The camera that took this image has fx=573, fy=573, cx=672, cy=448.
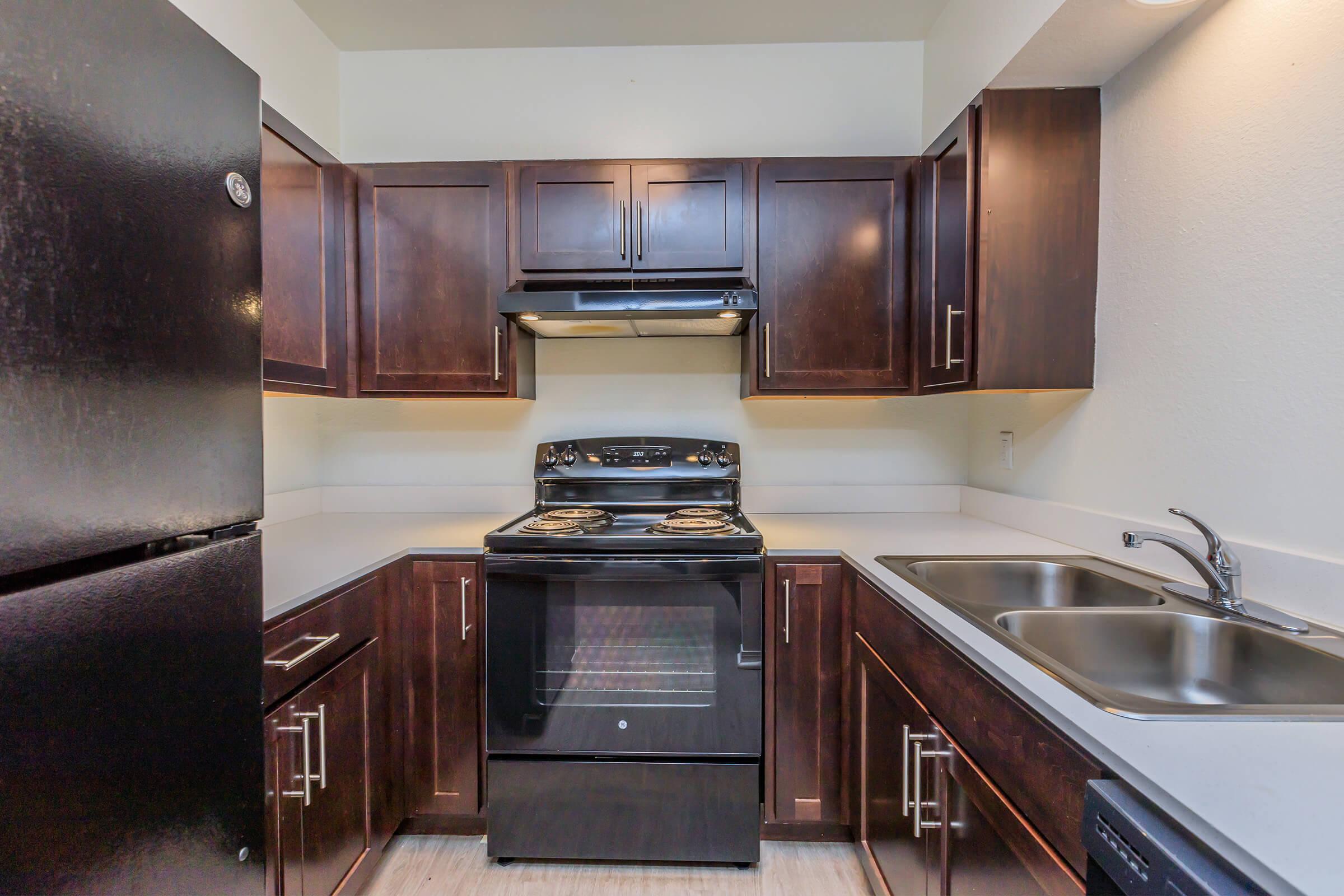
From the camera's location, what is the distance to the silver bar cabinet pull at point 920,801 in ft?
3.66

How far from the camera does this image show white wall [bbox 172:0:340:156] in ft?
5.24

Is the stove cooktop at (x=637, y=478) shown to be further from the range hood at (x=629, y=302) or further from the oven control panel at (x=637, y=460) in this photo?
the range hood at (x=629, y=302)

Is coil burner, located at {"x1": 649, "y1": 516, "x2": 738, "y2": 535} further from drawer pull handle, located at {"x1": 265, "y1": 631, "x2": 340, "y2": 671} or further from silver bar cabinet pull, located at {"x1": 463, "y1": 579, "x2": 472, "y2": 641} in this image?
drawer pull handle, located at {"x1": 265, "y1": 631, "x2": 340, "y2": 671}

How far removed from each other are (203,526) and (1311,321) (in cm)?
171

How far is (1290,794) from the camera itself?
1.82 feet

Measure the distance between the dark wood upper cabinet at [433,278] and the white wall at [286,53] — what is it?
0.33m

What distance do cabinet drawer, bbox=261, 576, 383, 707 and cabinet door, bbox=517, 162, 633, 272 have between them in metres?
1.13

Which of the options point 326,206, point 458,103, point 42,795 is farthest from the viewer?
point 458,103

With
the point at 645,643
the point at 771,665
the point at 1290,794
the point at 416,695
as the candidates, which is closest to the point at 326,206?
the point at 416,695

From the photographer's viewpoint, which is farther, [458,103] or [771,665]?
[458,103]

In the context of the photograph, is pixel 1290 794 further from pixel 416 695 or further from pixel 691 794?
pixel 416 695

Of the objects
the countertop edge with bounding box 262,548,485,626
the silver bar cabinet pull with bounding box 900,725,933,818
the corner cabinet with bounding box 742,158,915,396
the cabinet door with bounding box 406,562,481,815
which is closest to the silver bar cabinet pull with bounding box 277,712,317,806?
the countertop edge with bounding box 262,548,485,626

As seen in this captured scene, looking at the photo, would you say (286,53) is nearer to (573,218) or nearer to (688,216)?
(573,218)

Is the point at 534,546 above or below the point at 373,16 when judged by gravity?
below
